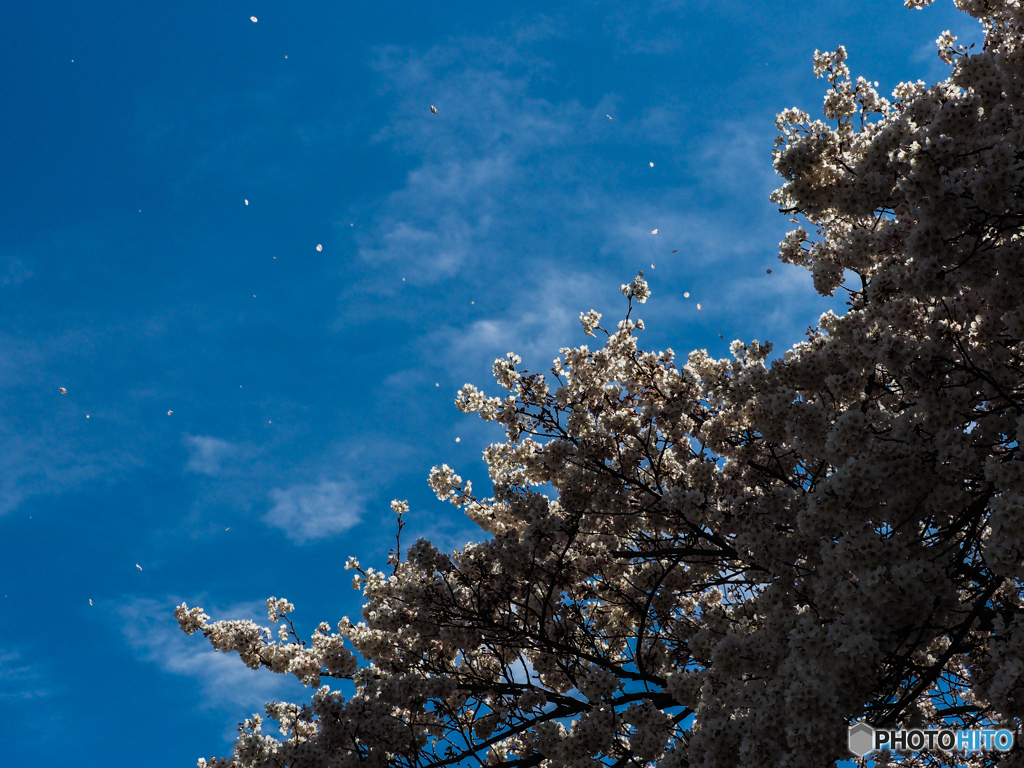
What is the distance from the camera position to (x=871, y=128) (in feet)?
26.7

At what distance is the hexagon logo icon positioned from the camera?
5.16 m

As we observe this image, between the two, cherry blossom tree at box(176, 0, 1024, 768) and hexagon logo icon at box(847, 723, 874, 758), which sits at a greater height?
cherry blossom tree at box(176, 0, 1024, 768)

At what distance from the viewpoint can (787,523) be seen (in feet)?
24.3

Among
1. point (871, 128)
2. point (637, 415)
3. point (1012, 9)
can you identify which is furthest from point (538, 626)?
point (1012, 9)

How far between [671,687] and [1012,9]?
7526 millimetres

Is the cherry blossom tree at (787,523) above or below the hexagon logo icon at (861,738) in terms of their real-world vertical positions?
above

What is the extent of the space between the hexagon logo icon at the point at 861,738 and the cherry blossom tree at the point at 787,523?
0.11 m

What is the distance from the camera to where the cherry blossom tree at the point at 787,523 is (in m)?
5.20

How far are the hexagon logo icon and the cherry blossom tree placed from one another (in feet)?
0.38

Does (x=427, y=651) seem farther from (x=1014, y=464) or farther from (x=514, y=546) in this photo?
(x=1014, y=464)

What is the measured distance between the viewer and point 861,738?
529 cm

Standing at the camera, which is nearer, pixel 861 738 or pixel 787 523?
pixel 861 738

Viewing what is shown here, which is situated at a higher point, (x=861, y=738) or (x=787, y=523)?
(x=787, y=523)

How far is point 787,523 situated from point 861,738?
8.09ft
